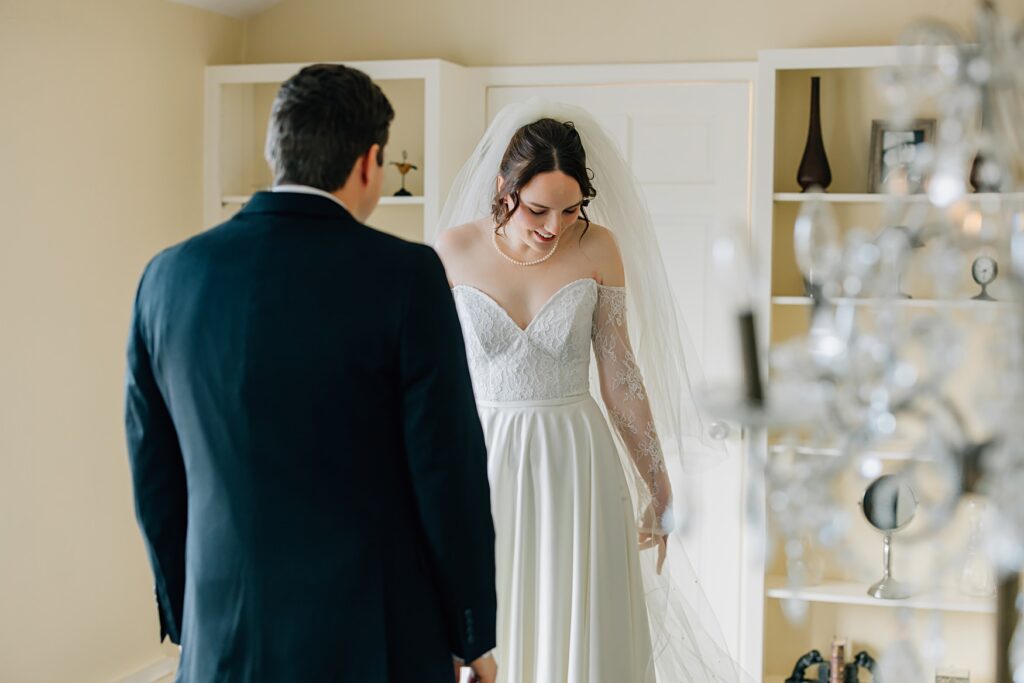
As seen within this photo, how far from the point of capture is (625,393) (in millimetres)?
2623

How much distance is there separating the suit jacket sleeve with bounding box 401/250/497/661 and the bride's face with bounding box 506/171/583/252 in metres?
0.86

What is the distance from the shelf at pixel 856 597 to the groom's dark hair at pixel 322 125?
2.44 meters

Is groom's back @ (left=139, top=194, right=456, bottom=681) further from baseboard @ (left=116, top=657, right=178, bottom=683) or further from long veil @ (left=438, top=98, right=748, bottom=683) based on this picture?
baseboard @ (left=116, top=657, right=178, bottom=683)

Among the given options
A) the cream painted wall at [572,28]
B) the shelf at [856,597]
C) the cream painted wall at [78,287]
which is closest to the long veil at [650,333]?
the shelf at [856,597]

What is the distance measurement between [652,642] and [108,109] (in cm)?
231

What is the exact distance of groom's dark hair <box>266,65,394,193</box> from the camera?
1.60 meters

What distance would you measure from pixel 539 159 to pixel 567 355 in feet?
1.39

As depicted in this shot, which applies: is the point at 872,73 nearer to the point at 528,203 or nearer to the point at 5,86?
the point at 528,203

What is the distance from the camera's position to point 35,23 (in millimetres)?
3359

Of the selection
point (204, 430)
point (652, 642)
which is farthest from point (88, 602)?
point (204, 430)

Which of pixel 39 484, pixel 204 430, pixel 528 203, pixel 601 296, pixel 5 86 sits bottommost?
pixel 39 484

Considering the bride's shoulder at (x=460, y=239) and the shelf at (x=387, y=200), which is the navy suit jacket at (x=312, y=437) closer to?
the bride's shoulder at (x=460, y=239)

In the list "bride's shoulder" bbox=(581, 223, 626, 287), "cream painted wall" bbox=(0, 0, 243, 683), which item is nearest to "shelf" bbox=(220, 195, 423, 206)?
"cream painted wall" bbox=(0, 0, 243, 683)

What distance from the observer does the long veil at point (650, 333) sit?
2740 mm
